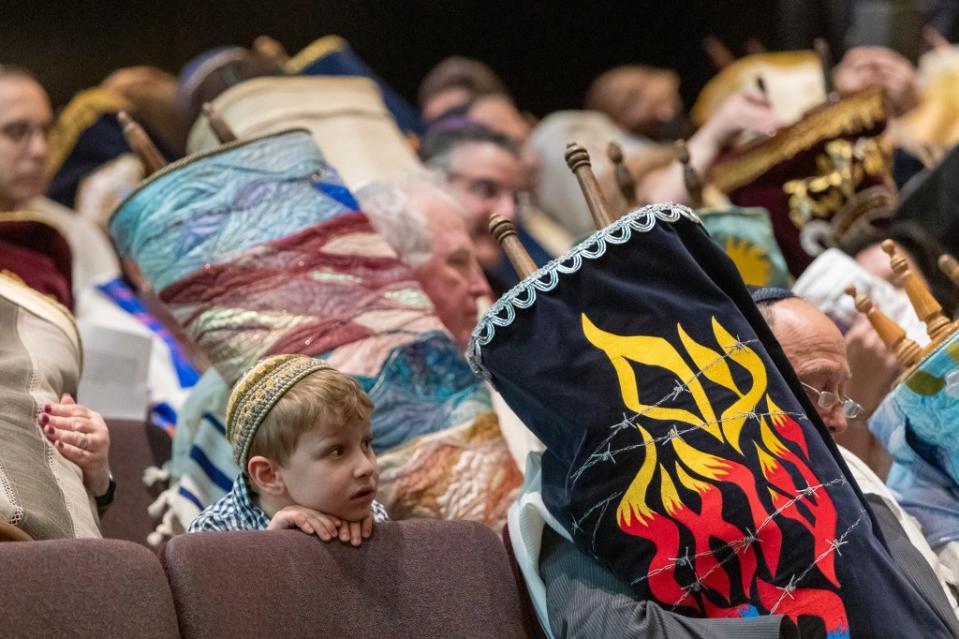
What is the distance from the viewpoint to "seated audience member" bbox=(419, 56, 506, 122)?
Answer: 3598 millimetres

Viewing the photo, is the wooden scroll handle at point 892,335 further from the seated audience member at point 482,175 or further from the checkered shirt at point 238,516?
the seated audience member at point 482,175

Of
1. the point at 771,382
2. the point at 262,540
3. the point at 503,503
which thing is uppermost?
the point at 771,382

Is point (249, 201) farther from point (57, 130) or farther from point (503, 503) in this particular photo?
point (57, 130)

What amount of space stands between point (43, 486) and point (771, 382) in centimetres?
75

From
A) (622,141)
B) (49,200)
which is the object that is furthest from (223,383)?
(622,141)

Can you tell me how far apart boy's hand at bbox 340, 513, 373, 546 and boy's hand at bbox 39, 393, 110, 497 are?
334 mm

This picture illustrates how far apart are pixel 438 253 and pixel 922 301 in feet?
2.68

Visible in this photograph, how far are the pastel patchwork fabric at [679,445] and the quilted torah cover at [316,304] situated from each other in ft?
1.26

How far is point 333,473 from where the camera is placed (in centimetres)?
138

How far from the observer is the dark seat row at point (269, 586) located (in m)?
1.13

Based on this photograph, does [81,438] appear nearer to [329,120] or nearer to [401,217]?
[401,217]

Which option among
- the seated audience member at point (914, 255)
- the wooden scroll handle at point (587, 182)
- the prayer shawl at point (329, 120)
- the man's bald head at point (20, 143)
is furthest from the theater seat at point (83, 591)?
the seated audience member at point (914, 255)

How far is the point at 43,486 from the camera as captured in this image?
1386mm

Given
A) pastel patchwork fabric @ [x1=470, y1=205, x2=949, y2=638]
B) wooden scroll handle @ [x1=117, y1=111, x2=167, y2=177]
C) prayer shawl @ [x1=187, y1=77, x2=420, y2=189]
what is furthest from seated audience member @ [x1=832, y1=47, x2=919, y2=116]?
pastel patchwork fabric @ [x1=470, y1=205, x2=949, y2=638]
